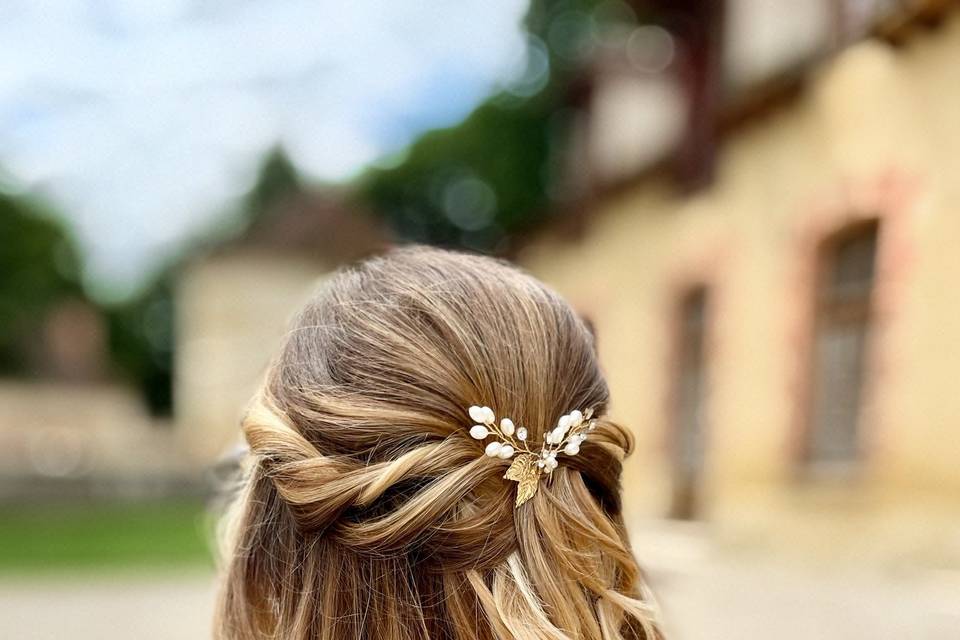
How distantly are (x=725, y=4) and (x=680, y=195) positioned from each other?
6.71ft

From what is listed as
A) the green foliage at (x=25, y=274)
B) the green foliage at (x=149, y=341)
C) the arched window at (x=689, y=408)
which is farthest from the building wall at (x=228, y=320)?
the arched window at (x=689, y=408)

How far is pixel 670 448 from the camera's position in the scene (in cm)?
1037

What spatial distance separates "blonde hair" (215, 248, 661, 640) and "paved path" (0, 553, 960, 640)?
148 inches

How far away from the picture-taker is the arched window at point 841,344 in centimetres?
725

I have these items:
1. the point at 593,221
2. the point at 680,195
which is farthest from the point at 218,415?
the point at 680,195

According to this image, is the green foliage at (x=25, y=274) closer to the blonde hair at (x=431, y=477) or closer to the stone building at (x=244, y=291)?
the stone building at (x=244, y=291)

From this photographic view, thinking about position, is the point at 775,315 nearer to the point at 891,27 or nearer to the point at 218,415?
the point at 891,27

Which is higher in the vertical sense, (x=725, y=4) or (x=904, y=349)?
(x=725, y=4)

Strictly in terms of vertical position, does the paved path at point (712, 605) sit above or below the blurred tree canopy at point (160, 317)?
below

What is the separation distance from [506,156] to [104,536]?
9.46 metres

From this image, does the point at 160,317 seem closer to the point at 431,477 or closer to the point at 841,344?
the point at 841,344

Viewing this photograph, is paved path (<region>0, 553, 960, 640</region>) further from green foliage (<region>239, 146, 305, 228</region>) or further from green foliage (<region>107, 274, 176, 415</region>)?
green foliage (<region>107, 274, 176, 415</region>)

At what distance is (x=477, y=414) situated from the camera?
118 centimetres

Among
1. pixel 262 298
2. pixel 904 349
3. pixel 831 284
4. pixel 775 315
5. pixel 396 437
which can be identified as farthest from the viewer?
pixel 262 298
